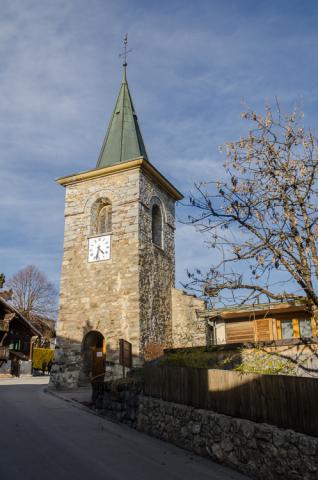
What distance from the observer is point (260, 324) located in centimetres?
1487

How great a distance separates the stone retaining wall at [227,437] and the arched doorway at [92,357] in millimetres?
6104

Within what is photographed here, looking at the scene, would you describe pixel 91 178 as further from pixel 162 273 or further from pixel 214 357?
pixel 214 357

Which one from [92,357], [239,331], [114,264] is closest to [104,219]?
[114,264]

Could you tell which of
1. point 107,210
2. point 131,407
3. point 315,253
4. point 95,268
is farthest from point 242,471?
point 107,210

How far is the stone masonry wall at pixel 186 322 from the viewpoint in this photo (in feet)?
52.8

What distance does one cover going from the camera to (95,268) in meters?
16.2

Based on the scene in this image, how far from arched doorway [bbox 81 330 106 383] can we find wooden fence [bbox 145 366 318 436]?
745 cm

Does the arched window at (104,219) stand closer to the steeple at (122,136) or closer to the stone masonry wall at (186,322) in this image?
the steeple at (122,136)

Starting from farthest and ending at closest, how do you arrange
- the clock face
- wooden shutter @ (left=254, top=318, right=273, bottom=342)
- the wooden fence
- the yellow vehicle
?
the yellow vehicle, the clock face, wooden shutter @ (left=254, top=318, right=273, bottom=342), the wooden fence

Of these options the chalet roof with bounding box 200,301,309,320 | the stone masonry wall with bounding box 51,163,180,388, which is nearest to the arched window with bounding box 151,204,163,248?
the stone masonry wall with bounding box 51,163,180,388

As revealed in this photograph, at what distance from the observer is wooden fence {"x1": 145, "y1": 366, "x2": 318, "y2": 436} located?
5.32 meters

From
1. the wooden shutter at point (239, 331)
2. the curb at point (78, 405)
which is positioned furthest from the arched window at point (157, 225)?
the curb at point (78, 405)

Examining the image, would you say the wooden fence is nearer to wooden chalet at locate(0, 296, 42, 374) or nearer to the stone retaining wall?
the stone retaining wall

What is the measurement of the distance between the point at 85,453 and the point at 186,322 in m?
10.5
